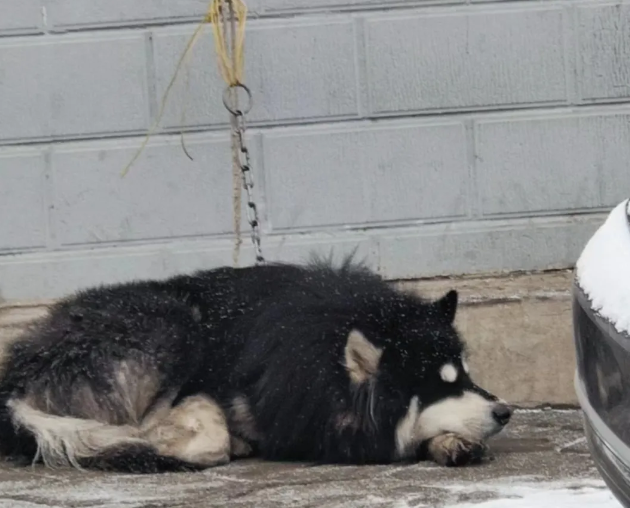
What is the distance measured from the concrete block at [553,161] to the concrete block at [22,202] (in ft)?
7.86

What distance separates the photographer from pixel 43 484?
4199 millimetres

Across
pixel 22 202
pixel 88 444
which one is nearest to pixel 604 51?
pixel 22 202

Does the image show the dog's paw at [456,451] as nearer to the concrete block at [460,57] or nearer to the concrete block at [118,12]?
the concrete block at [460,57]

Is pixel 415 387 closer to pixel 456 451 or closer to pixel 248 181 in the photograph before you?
pixel 456 451

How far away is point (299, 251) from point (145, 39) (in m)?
1.43

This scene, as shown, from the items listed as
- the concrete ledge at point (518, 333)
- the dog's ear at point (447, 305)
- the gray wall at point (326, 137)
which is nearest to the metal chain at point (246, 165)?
the gray wall at point (326, 137)

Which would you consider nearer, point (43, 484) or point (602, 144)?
point (43, 484)

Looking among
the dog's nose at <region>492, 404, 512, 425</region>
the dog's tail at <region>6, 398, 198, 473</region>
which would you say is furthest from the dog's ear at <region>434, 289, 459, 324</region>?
the dog's tail at <region>6, 398, 198, 473</region>

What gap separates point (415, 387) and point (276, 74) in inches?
86.6

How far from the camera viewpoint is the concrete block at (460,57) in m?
5.86

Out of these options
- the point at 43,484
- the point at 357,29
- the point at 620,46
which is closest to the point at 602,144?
the point at 620,46

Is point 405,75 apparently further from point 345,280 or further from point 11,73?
point 11,73

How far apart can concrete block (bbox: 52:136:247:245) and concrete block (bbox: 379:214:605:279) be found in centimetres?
94

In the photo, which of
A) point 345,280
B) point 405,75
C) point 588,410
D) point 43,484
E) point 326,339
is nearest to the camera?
point 588,410
